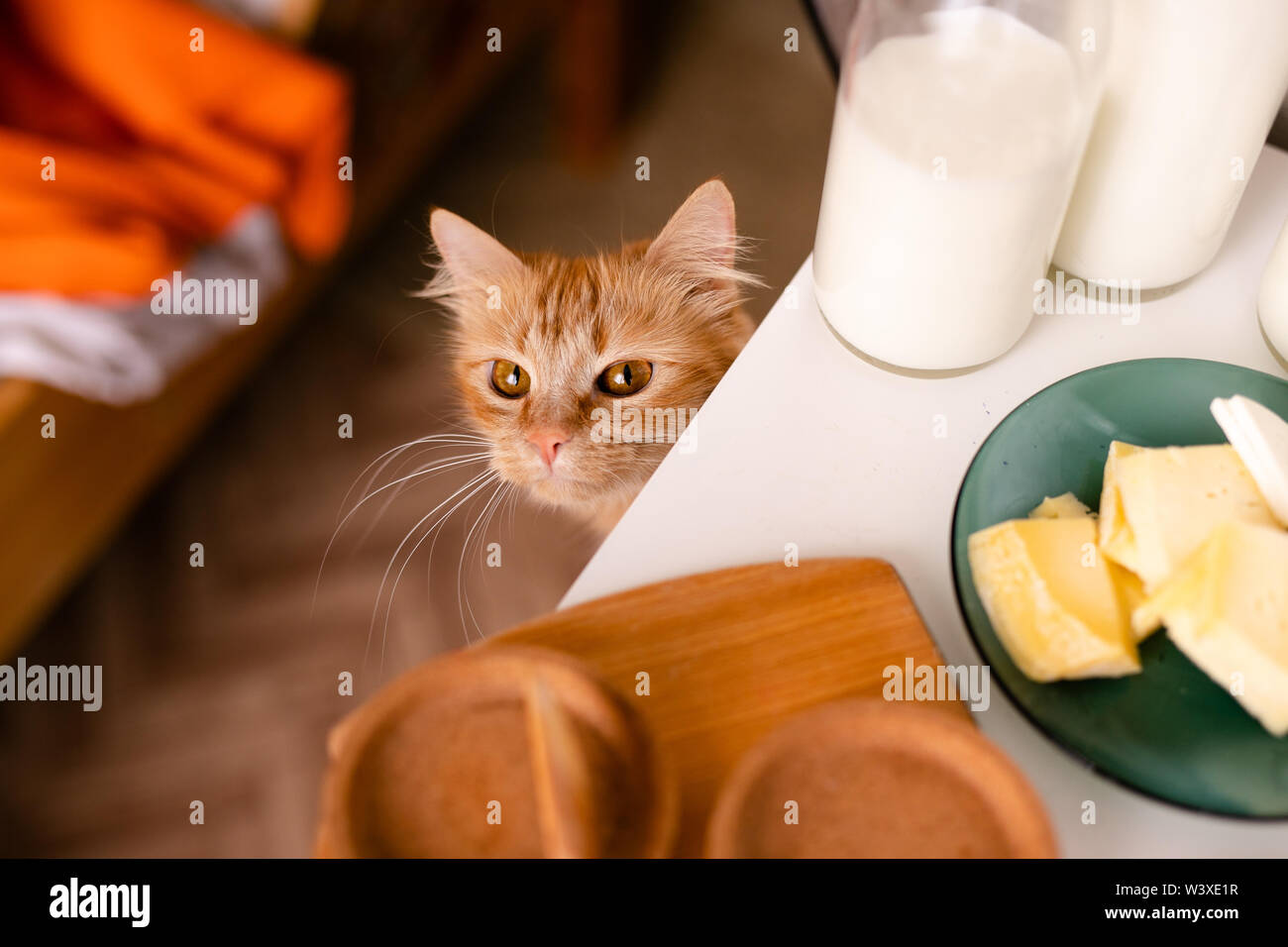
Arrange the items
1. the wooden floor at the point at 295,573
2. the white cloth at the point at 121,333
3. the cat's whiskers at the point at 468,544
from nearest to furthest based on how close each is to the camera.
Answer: the cat's whiskers at the point at 468,544, the white cloth at the point at 121,333, the wooden floor at the point at 295,573

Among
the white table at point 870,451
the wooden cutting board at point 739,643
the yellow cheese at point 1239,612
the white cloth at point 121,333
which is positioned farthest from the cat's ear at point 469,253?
the white cloth at point 121,333

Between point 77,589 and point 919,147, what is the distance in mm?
1633

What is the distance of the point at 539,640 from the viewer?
0.61 m

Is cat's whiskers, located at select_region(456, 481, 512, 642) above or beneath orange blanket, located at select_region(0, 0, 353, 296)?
beneath

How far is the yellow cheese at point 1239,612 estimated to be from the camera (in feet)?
1.70

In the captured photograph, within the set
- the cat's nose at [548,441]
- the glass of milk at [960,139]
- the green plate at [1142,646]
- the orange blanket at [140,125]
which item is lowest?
the green plate at [1142,646]

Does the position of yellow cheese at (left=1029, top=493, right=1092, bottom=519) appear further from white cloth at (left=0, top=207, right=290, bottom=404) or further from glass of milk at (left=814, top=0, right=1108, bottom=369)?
white cloth at (left=0, top=207, right=290, bottom=404)

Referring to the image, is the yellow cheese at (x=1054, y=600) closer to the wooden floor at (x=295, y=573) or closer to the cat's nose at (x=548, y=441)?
the cat's nose at (x=548, y=441)

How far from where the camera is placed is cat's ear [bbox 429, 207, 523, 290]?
31.2 inches

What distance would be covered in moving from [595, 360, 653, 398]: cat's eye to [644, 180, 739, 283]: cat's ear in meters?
0.09

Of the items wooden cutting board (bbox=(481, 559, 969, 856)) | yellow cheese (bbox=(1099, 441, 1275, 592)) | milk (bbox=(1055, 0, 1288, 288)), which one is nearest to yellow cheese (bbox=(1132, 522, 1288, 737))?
yellow cheese (bbox=(1099, 441, 1275, 592))

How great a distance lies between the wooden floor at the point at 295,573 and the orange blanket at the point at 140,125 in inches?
11.2

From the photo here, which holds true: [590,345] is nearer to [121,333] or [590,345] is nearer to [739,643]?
[739,643]

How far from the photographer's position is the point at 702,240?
79 centimetres
